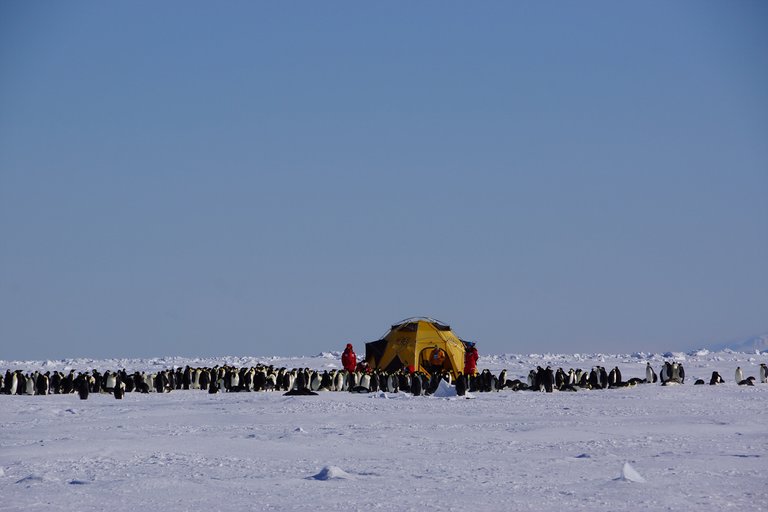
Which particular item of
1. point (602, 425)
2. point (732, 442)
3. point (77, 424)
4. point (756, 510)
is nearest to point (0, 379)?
point (77, 424)

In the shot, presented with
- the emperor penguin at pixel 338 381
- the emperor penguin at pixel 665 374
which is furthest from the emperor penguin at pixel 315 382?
the emperor penguin at pixel 665 374

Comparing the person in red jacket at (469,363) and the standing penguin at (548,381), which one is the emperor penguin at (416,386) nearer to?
the standing penguin at (548,381)

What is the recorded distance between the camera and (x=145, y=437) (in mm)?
19672

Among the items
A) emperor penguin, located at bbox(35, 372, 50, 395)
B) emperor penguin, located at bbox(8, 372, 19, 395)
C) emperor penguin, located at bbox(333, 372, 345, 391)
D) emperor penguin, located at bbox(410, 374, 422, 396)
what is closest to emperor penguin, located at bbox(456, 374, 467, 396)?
emperor penguin, located at bbox(410, 374, 422, 396)

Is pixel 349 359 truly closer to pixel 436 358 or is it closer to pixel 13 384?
pixel 436 358

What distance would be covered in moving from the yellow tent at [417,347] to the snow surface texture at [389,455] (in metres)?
12.2

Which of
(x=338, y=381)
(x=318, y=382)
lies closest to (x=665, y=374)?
(x=338, y=381)

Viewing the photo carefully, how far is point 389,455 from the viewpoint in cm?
1684

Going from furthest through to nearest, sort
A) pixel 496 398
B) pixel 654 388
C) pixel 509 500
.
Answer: pixel 654 388
pixel 496 398
pixel 509 500

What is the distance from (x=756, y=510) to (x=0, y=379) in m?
30.2

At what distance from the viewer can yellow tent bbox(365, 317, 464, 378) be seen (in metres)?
40.4

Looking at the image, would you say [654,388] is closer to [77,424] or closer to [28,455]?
[77,424]

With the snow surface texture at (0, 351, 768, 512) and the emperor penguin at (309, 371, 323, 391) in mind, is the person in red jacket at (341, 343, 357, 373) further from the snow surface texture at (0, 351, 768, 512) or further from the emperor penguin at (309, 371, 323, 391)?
the snow surface texture at (0, 351, 768, 512)

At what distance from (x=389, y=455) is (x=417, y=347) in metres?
23.6
